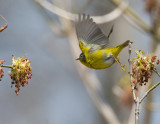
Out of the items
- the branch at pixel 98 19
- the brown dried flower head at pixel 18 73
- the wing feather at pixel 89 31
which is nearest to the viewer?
the brown dried flower head at pixel 18 73

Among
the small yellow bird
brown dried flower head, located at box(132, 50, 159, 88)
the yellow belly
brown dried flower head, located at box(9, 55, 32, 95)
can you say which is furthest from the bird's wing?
brown dried flower head, located at box(9, 55, 32, 95)

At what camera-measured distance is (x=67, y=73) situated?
9.97m

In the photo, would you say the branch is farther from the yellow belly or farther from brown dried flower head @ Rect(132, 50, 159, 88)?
brown dried flower head @ Rect(132, 50, 159, 88)

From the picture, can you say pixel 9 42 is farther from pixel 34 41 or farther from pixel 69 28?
pixel 69 28

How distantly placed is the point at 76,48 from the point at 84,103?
515 centimetres

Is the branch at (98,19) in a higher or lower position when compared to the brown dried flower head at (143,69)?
higher

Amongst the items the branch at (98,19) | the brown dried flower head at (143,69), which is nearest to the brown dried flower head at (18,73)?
the brown dried flower head at (143,69)

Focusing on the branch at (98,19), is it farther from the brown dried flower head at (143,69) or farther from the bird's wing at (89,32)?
the brown dried flower head at (143,69)

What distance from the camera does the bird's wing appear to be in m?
3.49

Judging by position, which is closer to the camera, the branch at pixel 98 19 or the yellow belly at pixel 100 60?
the yellow belly at pixel 100 60

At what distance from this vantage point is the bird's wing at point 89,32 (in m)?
3.49

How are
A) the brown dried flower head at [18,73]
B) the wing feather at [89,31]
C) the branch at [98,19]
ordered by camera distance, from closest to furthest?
1. the brown dried flower head at [18,73]
2. the wing feather at [89,31]
3. the branch at [98,19]

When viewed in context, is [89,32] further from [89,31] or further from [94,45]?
[94,45]

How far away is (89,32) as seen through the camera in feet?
11.8
